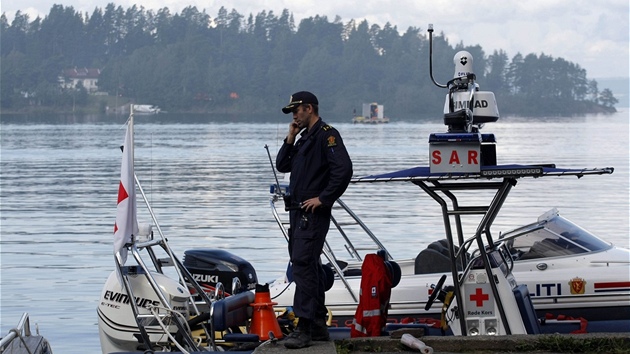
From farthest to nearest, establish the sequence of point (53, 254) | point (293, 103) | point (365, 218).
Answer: point (365, 218), point (53, 254), point (293, 103)

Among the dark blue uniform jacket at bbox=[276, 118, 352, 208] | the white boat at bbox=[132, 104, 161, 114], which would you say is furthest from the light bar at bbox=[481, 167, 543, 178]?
the white boat at bbox=[132, 104, 161, 114]

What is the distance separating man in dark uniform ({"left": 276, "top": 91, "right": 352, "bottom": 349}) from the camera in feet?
26.5

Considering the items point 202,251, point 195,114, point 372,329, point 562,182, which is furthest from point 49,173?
point 195,114

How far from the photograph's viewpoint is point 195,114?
600 ft

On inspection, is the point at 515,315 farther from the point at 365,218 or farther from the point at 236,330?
the point at 365,218

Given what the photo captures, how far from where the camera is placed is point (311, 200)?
8078 millimetres

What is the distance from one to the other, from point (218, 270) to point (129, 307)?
1749 millimetres

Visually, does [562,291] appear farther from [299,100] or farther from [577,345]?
[299,100]

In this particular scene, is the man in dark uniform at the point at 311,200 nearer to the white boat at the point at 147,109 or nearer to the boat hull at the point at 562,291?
the boat hull at the point at 562,291

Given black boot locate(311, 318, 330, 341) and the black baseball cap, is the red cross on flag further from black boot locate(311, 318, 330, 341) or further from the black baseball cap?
black boot locate(311, 318, 330, 341)

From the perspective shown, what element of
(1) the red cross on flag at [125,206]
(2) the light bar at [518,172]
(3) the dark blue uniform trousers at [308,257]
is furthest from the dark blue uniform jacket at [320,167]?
(1) the red cross on flag at [125,206]

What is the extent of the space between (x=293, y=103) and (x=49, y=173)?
126ft

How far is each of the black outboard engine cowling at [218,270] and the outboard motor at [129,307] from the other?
148 cm

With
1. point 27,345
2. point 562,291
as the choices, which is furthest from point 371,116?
point 27,345
